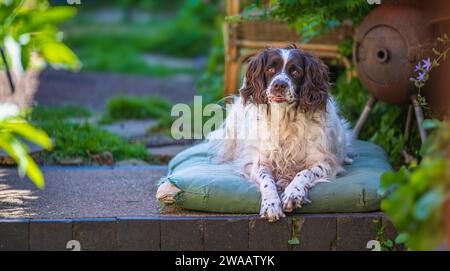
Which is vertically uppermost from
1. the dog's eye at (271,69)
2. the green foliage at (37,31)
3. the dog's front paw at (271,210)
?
the green foliage at (37,31)

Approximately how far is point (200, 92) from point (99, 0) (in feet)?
47.4

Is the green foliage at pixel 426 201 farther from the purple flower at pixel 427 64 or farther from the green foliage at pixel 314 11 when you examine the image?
the green foliage at pixel 314 11

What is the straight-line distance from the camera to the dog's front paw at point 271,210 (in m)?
3.98

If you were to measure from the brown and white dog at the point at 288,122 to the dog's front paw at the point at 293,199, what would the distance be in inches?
7.8

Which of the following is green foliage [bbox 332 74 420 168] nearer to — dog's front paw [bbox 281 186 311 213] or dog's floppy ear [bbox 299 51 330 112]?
dog's floppy ear [bbox 299 51 330 112]

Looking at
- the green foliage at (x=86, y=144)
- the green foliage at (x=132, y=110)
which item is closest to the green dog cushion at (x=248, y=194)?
the green foliage at (x=86, y=144)

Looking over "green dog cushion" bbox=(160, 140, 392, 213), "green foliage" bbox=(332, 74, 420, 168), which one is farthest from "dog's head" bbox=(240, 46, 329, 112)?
"green foliage" bbox=(332, 74, 420, 168)

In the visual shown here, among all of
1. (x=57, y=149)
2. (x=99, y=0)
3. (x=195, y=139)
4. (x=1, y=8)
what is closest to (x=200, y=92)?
(x=195, y=139)

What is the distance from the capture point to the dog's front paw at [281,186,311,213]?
13.3 ft

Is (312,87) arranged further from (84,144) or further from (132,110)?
(132,110)

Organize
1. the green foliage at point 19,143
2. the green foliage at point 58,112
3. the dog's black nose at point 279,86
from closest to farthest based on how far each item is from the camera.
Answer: the green foliage at point 19,143
the dog's black nose at point 279,86
the green foliage at point 58,112

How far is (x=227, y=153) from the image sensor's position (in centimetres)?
513

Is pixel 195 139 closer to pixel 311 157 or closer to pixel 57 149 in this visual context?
pixel 57 149

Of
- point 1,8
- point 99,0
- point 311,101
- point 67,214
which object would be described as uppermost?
point 99,0
